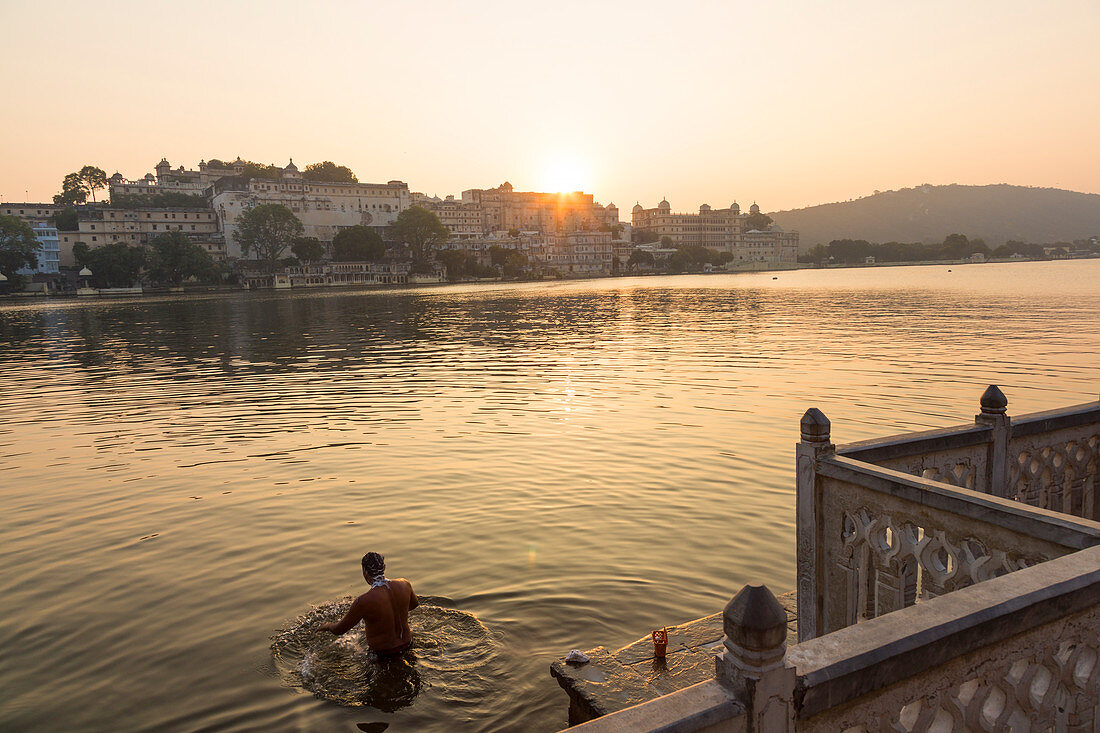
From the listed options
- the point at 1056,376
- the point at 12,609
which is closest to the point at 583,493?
the point at 12,609

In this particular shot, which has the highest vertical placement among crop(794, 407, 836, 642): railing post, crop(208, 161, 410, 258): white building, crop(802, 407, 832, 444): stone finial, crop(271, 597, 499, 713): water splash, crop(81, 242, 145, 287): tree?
crop(208, 161, 410, 258): white building

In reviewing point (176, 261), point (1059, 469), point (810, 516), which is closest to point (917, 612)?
point (810, 516)

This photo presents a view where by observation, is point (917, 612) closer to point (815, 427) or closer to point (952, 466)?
point (815, 427)

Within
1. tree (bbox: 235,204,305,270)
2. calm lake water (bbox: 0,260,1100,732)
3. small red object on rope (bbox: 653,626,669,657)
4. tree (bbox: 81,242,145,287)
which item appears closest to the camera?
small red object on rope (bbox: 653,626,669,657)

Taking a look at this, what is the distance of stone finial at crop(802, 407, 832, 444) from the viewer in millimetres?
5113

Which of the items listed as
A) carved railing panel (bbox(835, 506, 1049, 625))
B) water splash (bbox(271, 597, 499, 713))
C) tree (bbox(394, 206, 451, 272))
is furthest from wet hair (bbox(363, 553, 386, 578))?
tree (bbox(394, 206, 451, 272))

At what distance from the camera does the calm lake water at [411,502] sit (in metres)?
7.00

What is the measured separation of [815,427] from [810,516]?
0.76 m

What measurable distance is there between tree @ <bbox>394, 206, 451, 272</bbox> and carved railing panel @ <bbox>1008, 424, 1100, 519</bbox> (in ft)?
498

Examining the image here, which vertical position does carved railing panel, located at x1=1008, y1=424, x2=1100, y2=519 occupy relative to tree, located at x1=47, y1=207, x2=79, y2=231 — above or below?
below

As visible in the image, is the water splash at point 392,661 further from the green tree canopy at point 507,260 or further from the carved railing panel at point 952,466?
the green tree canopy at point 507,260

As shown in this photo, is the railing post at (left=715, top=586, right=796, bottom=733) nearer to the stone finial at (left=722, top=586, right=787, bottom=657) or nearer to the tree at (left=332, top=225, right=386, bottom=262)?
the stone finial at (left=722, top=586, right=787, bottom=657)

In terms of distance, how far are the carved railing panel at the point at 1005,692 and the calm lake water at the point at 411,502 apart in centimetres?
384

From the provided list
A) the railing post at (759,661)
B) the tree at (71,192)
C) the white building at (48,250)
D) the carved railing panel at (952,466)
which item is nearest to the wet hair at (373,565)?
the carved railing panel at (952,466)
